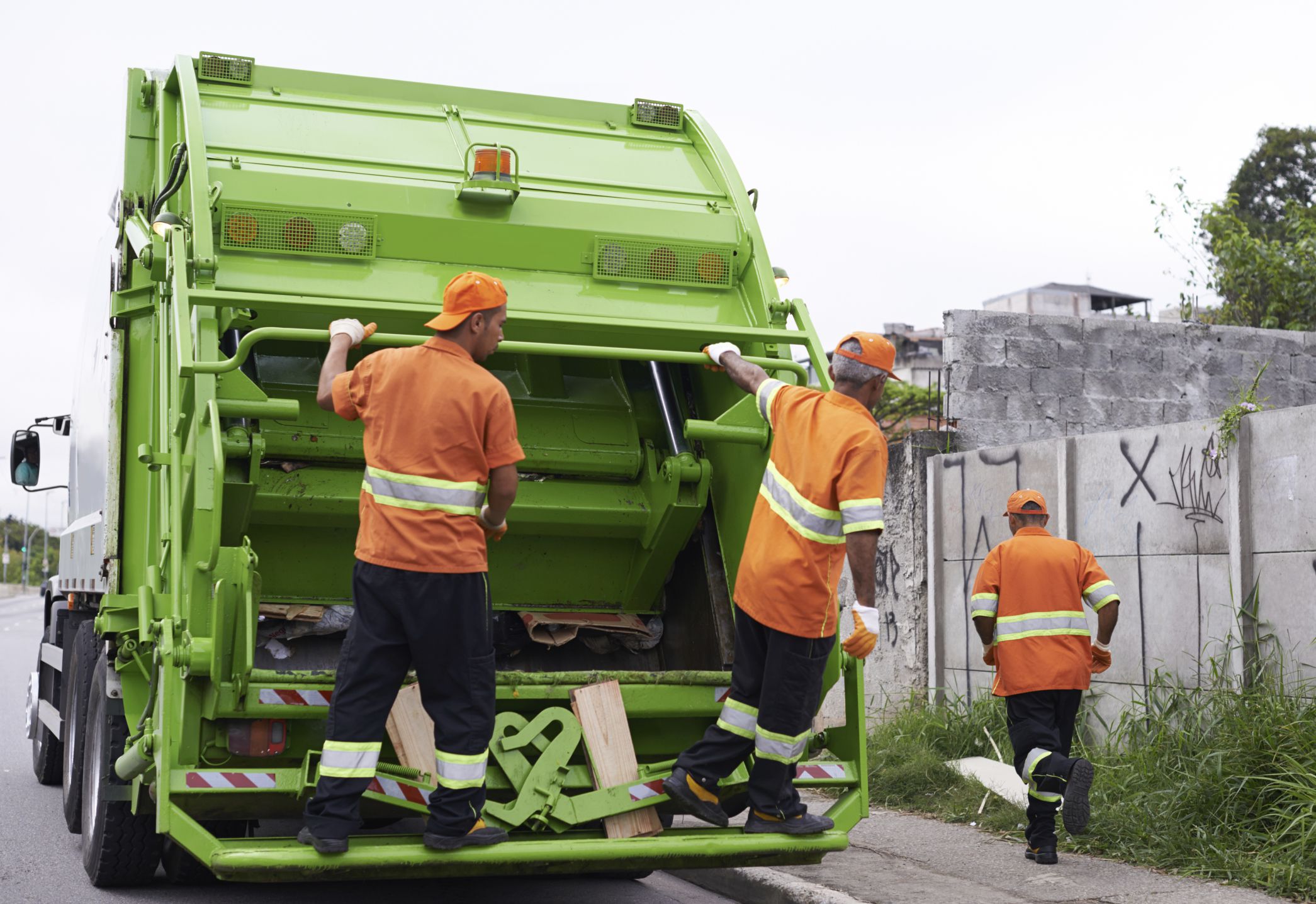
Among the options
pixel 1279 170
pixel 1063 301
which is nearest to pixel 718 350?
pixel 1279 170

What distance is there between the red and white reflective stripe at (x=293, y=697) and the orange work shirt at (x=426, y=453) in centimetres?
48

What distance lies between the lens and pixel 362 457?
5242 millimetres

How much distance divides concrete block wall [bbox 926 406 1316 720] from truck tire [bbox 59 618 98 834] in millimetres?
4367

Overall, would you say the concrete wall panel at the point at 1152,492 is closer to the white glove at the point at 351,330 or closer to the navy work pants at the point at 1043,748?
the navy work pants at the point at 1043,748

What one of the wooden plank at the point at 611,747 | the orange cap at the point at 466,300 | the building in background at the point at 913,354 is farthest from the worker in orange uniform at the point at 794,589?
the building in background at the point at 913,354

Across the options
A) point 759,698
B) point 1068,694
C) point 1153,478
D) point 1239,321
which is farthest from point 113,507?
point 1239,321

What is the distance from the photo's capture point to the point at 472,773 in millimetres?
4086

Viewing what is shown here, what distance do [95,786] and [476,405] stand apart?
2.31 m

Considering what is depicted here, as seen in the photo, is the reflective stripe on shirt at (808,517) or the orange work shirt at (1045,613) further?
the orange work shirt at (1045,613)

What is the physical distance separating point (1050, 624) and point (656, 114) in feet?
8.66

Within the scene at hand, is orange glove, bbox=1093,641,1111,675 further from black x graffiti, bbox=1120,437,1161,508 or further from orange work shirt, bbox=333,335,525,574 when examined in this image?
orange work shirt, bbox=333,335,525,574

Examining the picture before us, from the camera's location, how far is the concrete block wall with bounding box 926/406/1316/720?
5.75 metres

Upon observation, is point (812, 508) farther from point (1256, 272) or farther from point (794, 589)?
point (1256, 272)

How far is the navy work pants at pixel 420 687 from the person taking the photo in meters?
4.03
